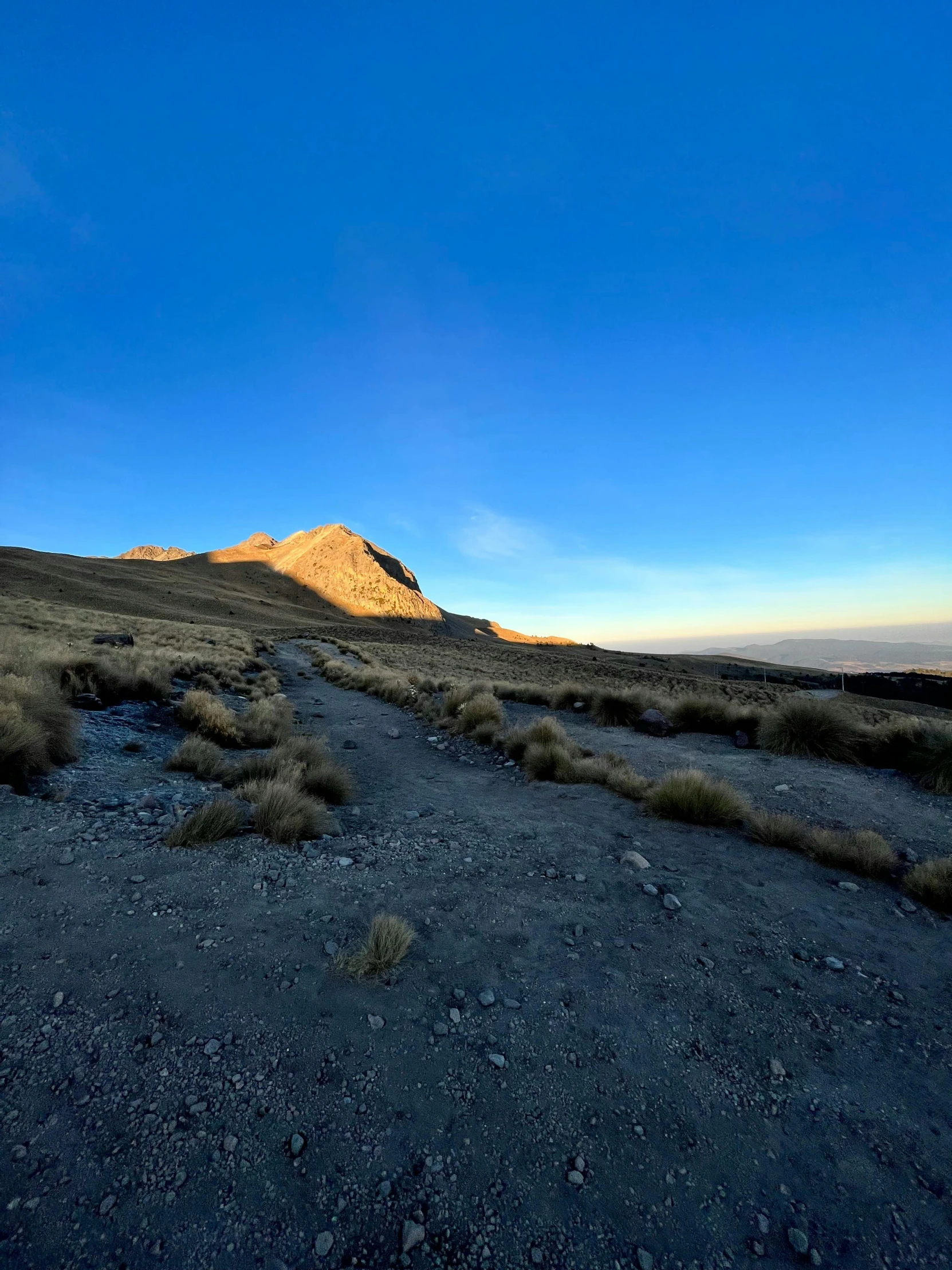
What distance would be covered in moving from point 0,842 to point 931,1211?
20.4ft

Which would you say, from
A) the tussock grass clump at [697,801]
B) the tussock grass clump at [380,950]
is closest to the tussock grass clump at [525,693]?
the tussock grass clump at [697,801]

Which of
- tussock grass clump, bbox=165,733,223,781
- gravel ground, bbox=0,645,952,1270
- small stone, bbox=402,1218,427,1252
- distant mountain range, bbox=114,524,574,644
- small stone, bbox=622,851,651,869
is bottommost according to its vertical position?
small stone, bbox=402,1218,427,1252

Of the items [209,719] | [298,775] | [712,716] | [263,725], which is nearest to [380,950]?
[298,775]

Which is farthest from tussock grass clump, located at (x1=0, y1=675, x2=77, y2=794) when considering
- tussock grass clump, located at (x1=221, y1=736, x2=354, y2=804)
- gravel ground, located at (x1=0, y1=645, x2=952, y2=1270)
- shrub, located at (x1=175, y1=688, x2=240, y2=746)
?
shrub, located at (x1=175, y1=688, x2=240, y2=746)

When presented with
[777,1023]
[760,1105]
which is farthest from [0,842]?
[777,1023]

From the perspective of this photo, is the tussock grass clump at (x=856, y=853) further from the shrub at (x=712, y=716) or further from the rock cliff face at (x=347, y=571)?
the rock cliff face at (x=347, y=571)

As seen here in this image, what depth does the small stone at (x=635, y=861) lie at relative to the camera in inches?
195

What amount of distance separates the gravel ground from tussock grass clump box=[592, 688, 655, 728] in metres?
7.38

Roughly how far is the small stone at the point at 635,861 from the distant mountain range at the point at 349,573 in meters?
87.1

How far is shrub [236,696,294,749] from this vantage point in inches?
365

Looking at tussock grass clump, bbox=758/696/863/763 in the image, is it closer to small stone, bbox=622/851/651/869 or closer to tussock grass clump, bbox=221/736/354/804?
small stone, bbox=622/851/651/869

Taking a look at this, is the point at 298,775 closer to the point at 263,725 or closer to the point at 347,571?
the point at 263,725

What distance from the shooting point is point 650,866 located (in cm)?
499

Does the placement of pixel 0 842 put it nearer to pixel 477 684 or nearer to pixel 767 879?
pixel 767 879
